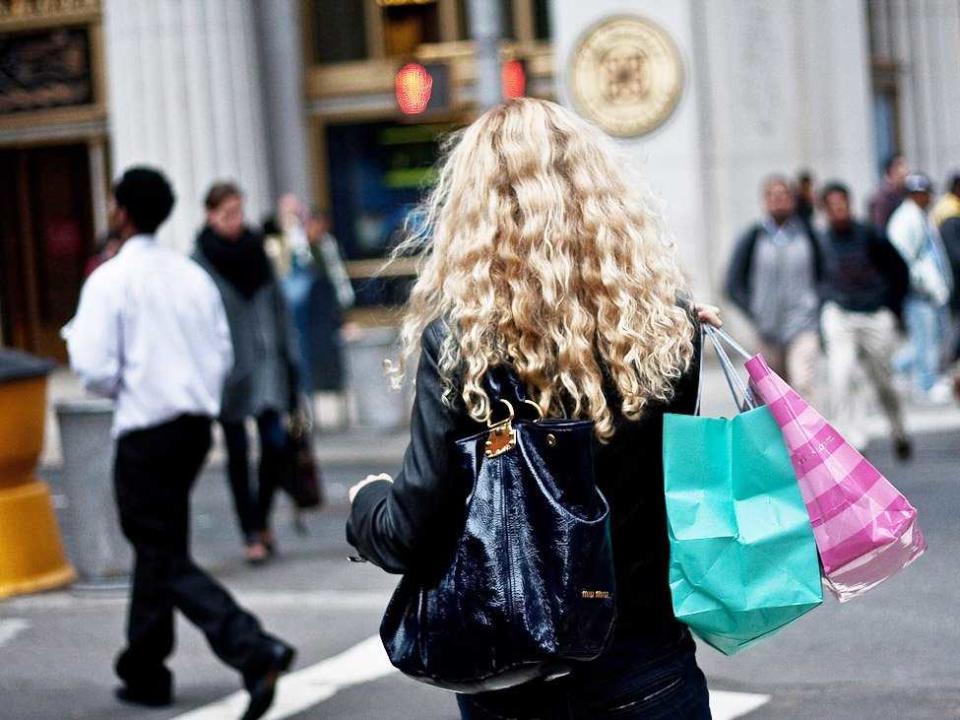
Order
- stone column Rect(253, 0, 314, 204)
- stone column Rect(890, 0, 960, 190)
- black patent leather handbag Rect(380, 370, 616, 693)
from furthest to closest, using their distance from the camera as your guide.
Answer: stone column Rect(890, 0, 960, 190)
stone column Rect(253, 0, 314, 204)
black patent leather handbag Rect(380, 370, 616, 693)

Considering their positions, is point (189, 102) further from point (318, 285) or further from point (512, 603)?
point (512, 603)

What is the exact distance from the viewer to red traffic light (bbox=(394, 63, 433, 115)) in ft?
47.6

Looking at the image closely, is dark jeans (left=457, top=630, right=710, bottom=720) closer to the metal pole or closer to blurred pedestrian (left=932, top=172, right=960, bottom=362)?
the metal pole

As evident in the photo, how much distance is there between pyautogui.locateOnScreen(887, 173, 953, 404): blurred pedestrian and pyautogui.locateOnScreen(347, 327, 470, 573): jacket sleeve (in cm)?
1270

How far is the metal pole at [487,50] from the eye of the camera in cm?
1419

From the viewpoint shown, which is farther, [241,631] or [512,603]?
[241,631]

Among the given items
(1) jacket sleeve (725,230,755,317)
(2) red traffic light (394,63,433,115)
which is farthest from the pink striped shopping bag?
(2) red traffic light (394,63,433,115)

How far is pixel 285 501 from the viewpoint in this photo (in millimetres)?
12188

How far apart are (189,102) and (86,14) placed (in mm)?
3283

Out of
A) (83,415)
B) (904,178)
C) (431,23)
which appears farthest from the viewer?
(431,23)

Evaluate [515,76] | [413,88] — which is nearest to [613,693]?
[413,88]

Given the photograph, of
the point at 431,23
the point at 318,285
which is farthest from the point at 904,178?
the point at 431,23

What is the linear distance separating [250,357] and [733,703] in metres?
4.02

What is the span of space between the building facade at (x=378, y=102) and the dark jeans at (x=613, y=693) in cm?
1341
